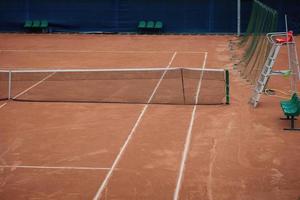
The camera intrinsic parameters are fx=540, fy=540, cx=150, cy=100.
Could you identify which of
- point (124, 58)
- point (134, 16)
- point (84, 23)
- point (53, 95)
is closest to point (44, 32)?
point (84, 23)

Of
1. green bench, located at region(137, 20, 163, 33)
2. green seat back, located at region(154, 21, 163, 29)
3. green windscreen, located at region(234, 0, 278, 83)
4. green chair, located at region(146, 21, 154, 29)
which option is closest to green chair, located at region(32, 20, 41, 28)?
green bench, located at region(137, 20, 163, 33)

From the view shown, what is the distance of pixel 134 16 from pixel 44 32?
218 inches

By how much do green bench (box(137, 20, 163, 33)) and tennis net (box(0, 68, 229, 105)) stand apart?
12.2 meters

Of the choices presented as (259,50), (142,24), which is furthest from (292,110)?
(142,24)

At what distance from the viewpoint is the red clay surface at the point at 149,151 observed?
9.30m

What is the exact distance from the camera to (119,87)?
17.1 metres

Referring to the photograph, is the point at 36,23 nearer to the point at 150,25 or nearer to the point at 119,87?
the point at 150,25

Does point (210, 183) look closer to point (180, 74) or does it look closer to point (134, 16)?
point (180, 74)

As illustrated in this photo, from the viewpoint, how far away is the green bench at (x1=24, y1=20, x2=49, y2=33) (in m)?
32.0

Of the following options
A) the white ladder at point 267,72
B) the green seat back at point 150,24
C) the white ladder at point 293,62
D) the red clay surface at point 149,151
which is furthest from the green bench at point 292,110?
the green seat back at point 150,24

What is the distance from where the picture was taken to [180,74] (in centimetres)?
1895

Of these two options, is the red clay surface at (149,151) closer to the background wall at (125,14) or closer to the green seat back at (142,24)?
the background wall at (125,14)

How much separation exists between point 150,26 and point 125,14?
5.60 feet

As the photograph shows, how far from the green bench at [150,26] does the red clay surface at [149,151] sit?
1402 cm
